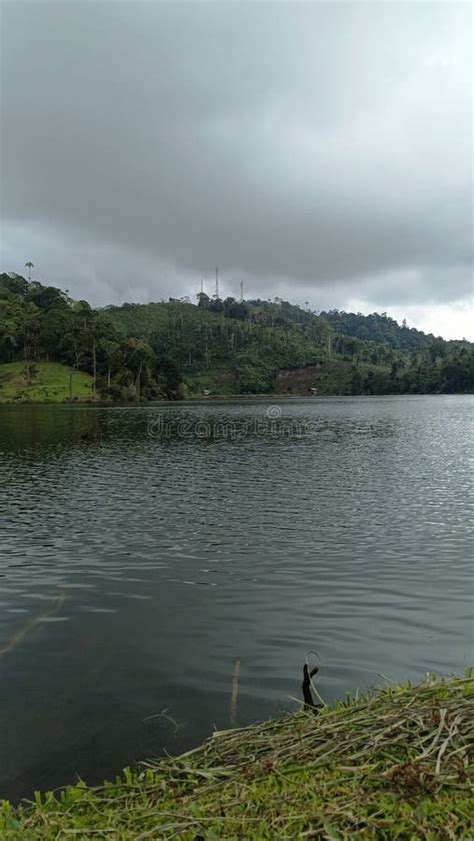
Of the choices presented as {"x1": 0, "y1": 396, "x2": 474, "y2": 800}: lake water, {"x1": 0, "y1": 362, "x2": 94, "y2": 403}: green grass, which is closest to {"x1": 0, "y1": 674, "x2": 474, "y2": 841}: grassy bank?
{"x1": 0, "y1": 396, "x2": 474, "y2": 800}: lake water

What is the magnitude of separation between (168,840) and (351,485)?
31729 millimetres

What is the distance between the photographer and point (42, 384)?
17850cm

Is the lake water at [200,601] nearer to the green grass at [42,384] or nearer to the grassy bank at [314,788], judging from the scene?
the grassy bank at [314,788]

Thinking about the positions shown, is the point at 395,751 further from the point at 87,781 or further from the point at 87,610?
the point at 87,610

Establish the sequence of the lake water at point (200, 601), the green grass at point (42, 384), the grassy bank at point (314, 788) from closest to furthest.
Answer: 1. the grassy bank at point (314, 788)
2. the lake water at point (200, 601)
3. the green grass at point (42, 384)

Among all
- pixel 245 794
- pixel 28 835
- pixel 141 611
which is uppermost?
pixel 245 794

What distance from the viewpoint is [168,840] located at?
498 cm

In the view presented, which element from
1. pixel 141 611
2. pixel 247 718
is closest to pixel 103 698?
pixel 247 718

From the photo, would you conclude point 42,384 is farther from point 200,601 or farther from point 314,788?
point 314,788

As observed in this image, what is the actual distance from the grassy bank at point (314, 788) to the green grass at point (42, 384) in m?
172

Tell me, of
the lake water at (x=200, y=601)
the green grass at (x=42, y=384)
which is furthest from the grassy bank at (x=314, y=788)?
the green grass at (x=42, y=384)

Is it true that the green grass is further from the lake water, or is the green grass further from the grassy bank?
the grassy bank

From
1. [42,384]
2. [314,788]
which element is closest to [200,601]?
[314,788]

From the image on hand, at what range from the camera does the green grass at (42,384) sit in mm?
168500
